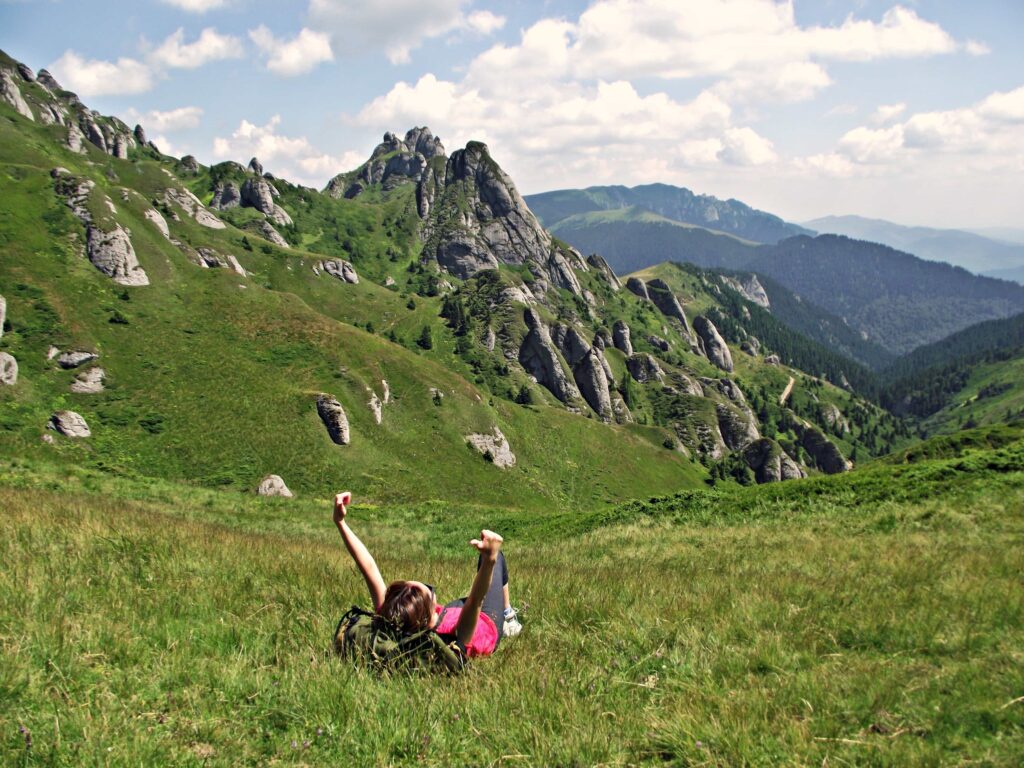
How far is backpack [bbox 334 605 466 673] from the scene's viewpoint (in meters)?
4.88

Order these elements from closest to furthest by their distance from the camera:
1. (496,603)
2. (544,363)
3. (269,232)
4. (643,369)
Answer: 1. (496,603)
2. (544,363)
3. (269,232)
4. (643,369)

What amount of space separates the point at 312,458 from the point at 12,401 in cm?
2787

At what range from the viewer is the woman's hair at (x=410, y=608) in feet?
16.5

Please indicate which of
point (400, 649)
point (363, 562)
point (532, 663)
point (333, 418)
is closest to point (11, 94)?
point (333, 418)

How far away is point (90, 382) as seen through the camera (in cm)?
5894

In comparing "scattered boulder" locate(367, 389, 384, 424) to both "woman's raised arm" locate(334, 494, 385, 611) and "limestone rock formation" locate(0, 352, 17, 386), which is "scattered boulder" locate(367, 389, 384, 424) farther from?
"woman's raised arm" locate(334, 494, 385, 611)

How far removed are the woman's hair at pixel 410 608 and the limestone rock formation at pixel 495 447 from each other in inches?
3127

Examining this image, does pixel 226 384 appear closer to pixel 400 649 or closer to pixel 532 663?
pixel 400 649

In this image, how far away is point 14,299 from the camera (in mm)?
61812

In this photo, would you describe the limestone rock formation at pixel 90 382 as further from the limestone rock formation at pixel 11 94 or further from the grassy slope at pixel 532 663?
the limestone rock formation at pixel 11 94

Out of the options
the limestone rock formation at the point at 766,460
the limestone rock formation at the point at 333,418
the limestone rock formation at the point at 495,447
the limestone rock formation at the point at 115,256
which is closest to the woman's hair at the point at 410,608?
the limestone rock formation at the point at 333,418

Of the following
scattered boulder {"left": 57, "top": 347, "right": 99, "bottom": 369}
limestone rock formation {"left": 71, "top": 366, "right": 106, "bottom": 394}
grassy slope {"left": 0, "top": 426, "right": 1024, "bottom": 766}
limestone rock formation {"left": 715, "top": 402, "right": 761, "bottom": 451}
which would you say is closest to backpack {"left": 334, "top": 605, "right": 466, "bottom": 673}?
grassy slope {"left": 0, "top": 426, "right": 1024, "bottom": 766}

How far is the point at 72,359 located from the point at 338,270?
96423mm

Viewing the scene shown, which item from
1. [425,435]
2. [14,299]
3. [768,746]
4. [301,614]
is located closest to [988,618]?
[768,746]
